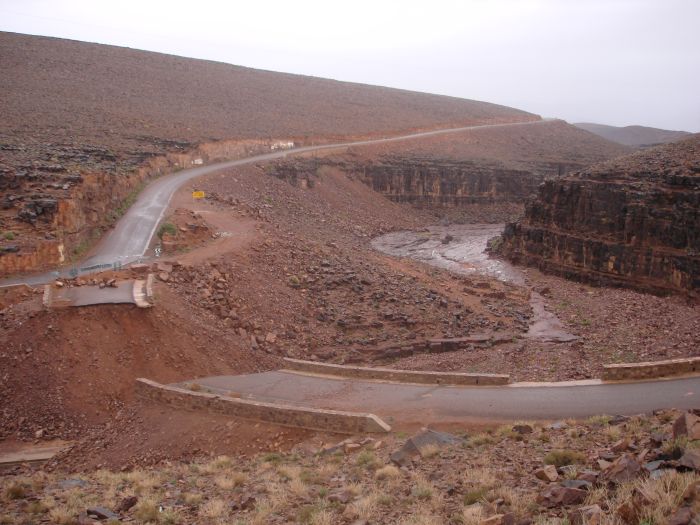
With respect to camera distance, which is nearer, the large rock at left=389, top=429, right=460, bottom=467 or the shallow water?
the large rock at left=389, top=429, right=460, bottom=467

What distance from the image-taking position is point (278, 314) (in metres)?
20.5

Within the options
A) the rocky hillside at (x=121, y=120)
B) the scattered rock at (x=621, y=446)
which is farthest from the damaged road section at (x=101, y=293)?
the scattered rock at (x=621, y=446)

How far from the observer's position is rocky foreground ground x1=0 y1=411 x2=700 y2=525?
6527 mm

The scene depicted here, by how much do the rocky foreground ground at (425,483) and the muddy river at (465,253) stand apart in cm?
1191

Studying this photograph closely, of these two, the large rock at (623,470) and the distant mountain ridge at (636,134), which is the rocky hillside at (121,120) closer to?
the large rock at (623,470)

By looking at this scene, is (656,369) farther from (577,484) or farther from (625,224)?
(625,224)

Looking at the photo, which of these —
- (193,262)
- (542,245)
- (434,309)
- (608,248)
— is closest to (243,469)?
(193,262)

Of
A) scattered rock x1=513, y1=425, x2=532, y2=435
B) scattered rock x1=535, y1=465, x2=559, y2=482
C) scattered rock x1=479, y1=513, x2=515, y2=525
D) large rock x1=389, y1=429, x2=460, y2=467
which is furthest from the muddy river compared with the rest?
scattered rock x1=479, y1=513, x2=515, y2=525

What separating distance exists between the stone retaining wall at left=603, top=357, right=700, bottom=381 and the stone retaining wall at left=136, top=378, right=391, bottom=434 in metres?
5.67

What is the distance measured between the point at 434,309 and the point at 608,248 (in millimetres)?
12131

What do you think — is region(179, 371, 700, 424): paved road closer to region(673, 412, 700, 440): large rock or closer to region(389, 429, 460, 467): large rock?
region(389, 429, 460, 467): large rock

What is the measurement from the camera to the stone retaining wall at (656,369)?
1376cm

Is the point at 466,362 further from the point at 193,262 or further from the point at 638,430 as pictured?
the point at 193,262

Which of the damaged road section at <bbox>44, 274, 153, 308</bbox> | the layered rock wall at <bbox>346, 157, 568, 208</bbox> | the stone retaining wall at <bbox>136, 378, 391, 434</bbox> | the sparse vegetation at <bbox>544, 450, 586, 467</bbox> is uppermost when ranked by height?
the layered rock wall at <bbox>346, 157, 568, 208</bbox>
